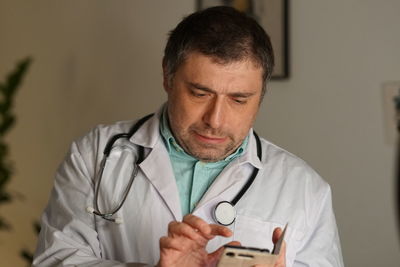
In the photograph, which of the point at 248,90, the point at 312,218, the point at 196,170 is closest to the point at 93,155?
the point at 196,170

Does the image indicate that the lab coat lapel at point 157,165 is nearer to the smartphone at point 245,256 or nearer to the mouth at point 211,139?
the mouth at point 211,139

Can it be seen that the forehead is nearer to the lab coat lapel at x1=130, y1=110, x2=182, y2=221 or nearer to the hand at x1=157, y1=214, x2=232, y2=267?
the lab coat lapel at x1=130, y1=110, x2=182, y2=221

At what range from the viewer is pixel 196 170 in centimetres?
148

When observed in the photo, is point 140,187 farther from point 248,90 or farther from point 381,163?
point 381,163

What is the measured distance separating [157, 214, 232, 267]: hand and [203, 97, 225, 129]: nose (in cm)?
34

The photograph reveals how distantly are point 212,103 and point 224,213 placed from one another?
0.93 feet

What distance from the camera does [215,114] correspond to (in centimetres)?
135

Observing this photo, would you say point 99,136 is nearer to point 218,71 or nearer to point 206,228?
point 218,71

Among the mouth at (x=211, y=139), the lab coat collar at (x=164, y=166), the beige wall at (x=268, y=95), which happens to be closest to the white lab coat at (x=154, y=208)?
the lab coat collar at (x=164, y=166)

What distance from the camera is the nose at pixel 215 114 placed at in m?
1.35

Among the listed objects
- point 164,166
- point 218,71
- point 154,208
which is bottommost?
point 154,208

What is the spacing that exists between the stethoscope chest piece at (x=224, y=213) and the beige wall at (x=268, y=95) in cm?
55

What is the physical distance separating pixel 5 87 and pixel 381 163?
1568 mm

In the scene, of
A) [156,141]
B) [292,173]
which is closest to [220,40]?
[156,141]
